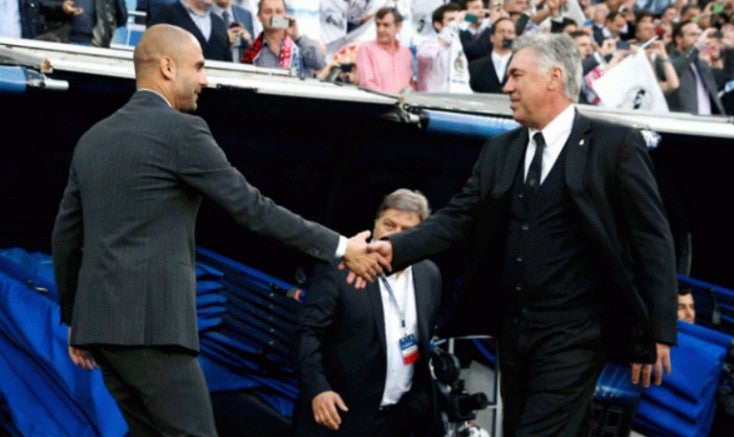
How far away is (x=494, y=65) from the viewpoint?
445 inches

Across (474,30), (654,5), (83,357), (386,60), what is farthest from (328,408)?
(654,5)

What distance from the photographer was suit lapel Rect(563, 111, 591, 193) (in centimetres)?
526

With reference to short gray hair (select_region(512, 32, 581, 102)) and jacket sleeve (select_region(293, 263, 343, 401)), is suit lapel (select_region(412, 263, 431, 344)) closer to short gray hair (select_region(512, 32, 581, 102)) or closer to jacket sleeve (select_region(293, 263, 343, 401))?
jacket sleeve (select_region(293, 263, 343, 401))

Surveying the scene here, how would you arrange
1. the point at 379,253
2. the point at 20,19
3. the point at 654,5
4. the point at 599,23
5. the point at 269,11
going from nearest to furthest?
the point at 379,253, the point at 20,19, the point at 269,11, the point at 599,23, the point at 654,5

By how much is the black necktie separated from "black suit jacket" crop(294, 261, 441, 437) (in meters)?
1.31

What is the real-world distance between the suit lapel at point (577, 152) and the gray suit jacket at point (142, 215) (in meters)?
1.23

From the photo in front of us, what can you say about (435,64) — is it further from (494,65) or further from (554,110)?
(554,110)

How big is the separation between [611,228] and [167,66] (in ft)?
5.62

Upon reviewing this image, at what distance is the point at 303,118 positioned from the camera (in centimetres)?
761

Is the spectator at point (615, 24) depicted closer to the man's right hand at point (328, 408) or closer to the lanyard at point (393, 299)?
the lanyard at point (393, 299)

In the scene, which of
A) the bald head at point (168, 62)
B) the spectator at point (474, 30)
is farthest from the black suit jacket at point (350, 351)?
the spectator at point (474, 30)

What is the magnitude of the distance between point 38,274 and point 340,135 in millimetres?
2046

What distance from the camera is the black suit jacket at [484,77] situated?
11.2m

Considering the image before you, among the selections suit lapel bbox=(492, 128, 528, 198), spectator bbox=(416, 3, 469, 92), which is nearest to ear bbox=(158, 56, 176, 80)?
suit lapel bbox=(492, 128, 528, 198)
